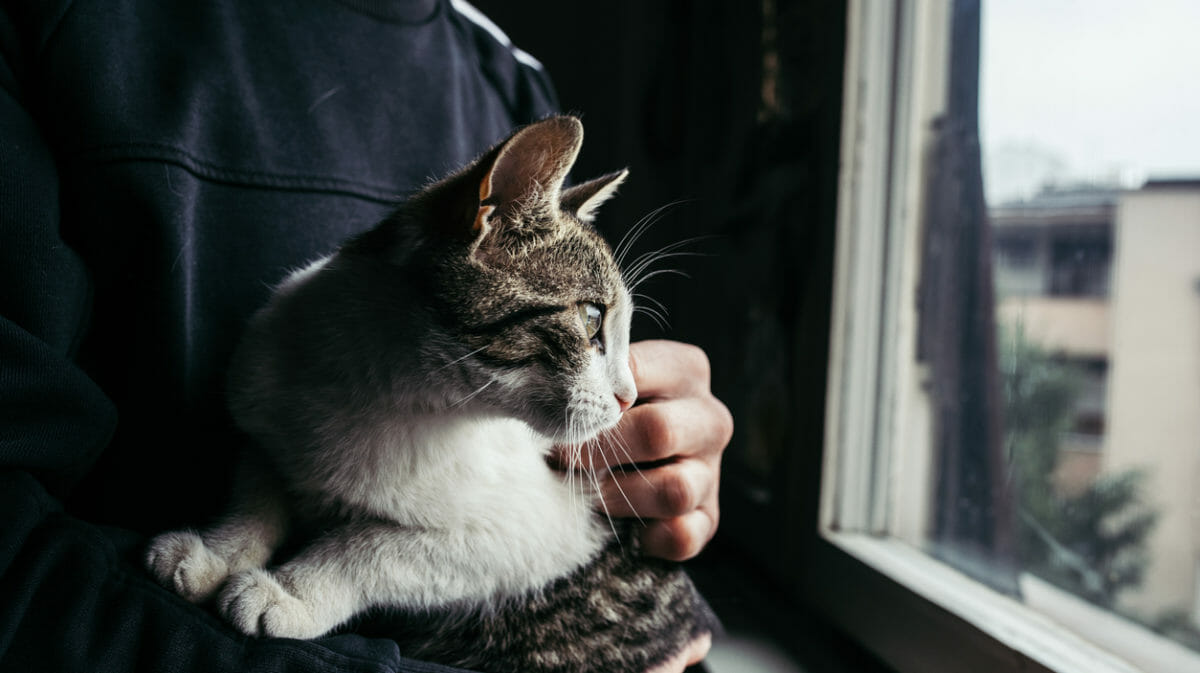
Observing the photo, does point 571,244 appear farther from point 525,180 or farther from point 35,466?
point 35,466

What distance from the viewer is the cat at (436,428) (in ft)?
2.20

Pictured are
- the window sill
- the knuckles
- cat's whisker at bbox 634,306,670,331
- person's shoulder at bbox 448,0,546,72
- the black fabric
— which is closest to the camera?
the black fabric

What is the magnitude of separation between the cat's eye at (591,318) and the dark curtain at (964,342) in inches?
23.1

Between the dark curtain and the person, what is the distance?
0.40 metres

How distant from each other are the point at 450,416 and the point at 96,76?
55 centimetres

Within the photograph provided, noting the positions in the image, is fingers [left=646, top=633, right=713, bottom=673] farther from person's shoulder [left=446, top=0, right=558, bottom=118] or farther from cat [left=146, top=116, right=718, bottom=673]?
person's shoulder [left=446, top=0, right=558, bottom=118]

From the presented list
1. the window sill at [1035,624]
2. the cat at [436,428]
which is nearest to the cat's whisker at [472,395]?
the cat at [436,428]

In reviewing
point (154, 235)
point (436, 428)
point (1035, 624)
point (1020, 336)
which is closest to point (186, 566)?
point (436, 428)

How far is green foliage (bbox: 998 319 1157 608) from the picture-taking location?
2.59 ft

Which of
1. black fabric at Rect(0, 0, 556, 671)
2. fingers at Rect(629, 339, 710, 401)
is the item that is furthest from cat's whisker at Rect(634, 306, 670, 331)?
black fabric at Rect(0, 0, 556, 671)

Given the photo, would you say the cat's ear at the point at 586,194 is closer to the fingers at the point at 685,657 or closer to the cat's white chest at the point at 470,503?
Answer: the cat's white chest at the point at 470,503

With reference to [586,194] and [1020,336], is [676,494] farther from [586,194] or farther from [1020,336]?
[1020,336]

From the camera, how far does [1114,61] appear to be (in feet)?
2.61

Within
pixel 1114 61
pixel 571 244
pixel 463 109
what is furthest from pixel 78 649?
pixel 1114 61
